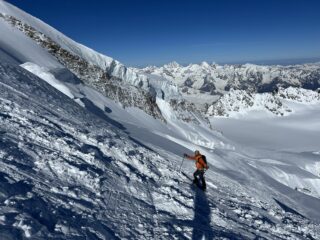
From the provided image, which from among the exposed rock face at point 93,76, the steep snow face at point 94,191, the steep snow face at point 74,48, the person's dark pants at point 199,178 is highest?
the steep snow face at point 74,48

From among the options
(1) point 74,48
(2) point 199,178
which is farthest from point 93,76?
(2) point 199,178

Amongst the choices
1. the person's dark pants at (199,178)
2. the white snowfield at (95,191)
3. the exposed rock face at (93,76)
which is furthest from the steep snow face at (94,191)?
the exposed rock face at (93,76)

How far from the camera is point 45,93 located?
71.8 ft

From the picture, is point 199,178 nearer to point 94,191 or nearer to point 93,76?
point 94,191

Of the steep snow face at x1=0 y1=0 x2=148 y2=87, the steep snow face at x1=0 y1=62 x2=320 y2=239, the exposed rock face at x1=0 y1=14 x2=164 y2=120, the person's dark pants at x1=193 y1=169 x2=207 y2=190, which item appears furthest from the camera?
the steep snow face at x1=0 y1=0 x2=148 y2=87

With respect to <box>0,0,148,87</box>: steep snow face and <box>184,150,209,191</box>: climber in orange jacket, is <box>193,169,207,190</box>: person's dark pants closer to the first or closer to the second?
<box>184,150,209,191</box>: climber in orange jacket

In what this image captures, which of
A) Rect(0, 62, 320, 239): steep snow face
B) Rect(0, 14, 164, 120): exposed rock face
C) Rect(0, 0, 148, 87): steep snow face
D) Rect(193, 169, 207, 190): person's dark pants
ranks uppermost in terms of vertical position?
Rect(0, 0, 148, 87): steep snow face

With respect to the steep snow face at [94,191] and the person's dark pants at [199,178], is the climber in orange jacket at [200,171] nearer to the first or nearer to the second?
the person's dark pants at [199,178]

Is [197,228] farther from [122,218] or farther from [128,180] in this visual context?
[128,180]

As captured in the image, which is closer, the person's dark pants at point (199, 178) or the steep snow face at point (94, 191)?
the steep snow face at point (94, 191)

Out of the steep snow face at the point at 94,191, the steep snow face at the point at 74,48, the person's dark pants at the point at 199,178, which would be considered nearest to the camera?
the steep snow face at the point at 94,191

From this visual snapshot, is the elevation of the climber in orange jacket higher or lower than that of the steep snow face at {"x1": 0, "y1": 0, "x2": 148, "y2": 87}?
lower

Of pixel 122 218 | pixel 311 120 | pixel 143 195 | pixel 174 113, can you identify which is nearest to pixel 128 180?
pixel 143 195

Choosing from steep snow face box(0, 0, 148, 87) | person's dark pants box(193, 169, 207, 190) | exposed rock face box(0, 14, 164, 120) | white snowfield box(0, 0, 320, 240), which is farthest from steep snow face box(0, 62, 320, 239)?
steep snow face box(0, 0, 148, 87)
